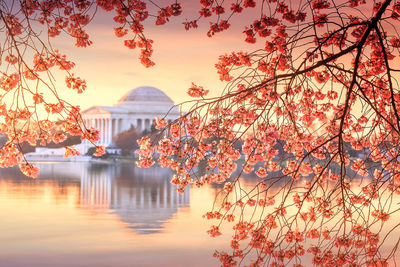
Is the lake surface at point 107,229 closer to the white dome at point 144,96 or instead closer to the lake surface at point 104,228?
the lake surface at point 104,228

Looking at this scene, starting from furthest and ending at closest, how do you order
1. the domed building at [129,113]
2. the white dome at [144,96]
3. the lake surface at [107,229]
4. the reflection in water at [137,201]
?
the white dome at [144,96] → the domed building at [129,113] → the reflection in water at [137,201] → the lake surface at [107,229]

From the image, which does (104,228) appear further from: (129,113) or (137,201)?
(129,113)

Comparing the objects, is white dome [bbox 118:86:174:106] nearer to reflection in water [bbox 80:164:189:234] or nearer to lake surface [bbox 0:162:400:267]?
reflection in water [bbox 80:164:189:234]

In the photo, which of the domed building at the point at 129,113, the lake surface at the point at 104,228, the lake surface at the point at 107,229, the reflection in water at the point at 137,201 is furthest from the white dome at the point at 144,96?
the lake surface at the point at 107,229

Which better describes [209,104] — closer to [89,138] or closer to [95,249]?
[89,138]

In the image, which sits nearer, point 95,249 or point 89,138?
point 89,138

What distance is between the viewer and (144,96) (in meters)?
134

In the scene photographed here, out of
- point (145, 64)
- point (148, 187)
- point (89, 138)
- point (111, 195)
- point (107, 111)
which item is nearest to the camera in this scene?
point (89, 138)

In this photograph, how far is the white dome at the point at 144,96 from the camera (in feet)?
440

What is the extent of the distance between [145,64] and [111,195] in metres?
14.5

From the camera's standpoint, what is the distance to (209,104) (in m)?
10.5

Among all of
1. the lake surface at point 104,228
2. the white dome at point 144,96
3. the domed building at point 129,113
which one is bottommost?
the lake surface at point 104,228

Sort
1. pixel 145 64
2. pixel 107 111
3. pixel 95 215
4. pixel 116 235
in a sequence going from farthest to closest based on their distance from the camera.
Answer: pixel 107 111
pixel 95 215
pixel 116 235
pixel 145 64

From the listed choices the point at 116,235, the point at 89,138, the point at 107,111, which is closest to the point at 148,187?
the point at 116,235
